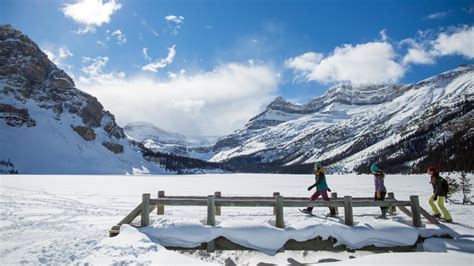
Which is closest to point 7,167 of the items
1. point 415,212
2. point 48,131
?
point 48,131

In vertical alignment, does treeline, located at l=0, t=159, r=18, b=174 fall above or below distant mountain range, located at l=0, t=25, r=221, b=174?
below

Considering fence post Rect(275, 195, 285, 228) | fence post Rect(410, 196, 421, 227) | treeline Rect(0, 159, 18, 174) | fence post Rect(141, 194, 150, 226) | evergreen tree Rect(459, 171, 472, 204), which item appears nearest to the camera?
fence post Rect(275, 195, 285, 228)

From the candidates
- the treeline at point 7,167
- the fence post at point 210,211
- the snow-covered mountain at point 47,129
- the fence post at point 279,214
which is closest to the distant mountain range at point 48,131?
the snow-covered mountain at point 47,129

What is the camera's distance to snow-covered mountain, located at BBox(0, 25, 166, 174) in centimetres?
14450

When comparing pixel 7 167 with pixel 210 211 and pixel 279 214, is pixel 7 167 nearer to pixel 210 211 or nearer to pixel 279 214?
pixel 210 211

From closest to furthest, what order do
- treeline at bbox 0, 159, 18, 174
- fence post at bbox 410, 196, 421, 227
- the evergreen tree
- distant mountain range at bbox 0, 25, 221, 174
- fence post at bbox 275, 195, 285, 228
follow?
fence post at bbox 275, 195, 285, 228 → fence post at bbox 410, 196, 421, 227 → the evergreen tree → treeline at bbox 0, 159, 18, 174 → distant mountain range at bbox 0, 25, 221, 174

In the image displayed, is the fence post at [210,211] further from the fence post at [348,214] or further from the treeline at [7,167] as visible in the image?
the treeline at [7,167]

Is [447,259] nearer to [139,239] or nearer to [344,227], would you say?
[344,227]

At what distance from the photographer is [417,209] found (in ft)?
39.9

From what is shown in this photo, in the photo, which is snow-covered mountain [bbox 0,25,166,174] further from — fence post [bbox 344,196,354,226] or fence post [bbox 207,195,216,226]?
fence post [bbox 344,196,354,226]

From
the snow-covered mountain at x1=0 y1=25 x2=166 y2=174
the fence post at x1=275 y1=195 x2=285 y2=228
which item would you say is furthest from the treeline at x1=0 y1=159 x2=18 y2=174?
the fence post at x1=275 y1=195 x2=285 y2=228

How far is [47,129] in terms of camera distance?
165 meters

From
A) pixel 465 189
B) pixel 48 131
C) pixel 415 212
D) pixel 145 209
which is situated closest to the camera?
pixel 145 209

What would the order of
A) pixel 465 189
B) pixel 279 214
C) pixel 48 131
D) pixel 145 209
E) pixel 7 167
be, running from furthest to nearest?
pixel 48 131 < pixel 7 167 < pixel 465 189 < pixel 145 209 < pixel 279 214
